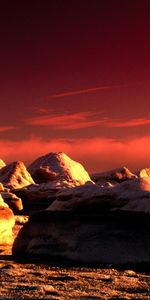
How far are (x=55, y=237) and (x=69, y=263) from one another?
1147mm

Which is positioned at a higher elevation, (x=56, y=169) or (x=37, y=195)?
(x=56, y=169)

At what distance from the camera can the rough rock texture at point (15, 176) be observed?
40.2 meters

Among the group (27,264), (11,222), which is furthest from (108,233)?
(11,222)

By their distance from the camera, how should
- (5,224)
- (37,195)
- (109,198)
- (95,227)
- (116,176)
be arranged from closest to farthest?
(95,227) < (109,198) < (5,224) < (37,195) < (116,176)

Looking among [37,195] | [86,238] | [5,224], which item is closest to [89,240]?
[86,238]

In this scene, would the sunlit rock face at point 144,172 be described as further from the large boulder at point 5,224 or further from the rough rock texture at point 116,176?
the large boulder at point 5,224

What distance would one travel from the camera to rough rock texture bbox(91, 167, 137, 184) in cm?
4381

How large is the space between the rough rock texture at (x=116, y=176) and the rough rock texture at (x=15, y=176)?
6.73 m

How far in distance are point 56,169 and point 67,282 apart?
33297 millimetres

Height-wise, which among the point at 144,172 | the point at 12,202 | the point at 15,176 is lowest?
the point at 144,172

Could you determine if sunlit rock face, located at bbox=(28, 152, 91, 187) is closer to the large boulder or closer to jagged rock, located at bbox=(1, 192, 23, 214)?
jagged rock, located at bbox=(1, 192, 23, 214)

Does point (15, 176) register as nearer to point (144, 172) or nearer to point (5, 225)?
point (144, 172)

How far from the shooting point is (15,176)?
41031mm

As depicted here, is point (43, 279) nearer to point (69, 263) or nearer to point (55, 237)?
point (69, 263)
